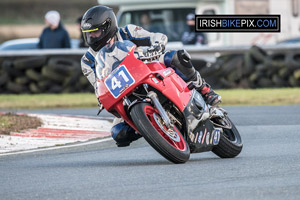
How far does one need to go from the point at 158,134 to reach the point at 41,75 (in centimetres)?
1150

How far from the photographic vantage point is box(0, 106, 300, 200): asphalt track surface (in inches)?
225

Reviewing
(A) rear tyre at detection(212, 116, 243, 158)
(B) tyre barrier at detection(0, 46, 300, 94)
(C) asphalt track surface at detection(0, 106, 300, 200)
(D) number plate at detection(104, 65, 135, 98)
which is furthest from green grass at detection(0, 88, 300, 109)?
(D) number plate at detection(104, 65, 135, 98)

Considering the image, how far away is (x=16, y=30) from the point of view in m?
51.2

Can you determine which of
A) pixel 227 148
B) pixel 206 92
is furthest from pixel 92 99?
pixel 227 148

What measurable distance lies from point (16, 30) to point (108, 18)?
44.6 meters

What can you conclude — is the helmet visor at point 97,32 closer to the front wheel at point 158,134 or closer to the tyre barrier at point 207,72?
the front wheel at point 158,134

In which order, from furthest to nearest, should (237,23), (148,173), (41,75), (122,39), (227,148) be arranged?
(237,23) → (41,75) → (227,148) → (122,39) → (148,173)

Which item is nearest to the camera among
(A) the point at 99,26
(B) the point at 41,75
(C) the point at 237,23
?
(A) the point at 99,26

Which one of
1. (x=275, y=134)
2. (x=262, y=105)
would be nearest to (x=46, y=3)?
(x=262, y=105)

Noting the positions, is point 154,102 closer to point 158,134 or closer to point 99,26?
point 158,134

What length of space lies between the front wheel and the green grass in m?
8.72

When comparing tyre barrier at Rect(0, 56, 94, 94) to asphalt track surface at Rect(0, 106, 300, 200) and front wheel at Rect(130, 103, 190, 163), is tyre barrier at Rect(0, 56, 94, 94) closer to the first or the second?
asphalt track surface at Rect(0, 106, 300, 200)

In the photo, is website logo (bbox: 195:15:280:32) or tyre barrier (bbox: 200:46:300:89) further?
website logo (bbox: 195:15:280:32)

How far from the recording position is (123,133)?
742cm
